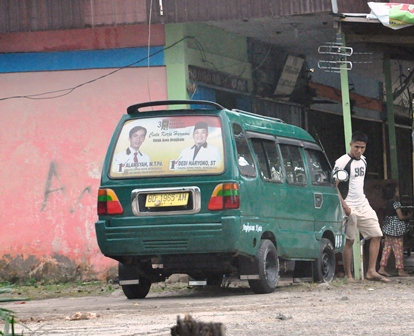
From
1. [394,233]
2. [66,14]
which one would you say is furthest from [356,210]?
[66,14]

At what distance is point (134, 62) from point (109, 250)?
499 cm

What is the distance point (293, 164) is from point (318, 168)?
2.57 feet

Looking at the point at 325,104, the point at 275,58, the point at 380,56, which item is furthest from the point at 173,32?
the point at 325,104

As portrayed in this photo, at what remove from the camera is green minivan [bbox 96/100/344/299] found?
10391 mm

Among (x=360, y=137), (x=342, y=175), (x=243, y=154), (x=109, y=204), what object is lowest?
(x=109, y=204)

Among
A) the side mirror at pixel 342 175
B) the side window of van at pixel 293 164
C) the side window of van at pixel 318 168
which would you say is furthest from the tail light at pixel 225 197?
the side mirror at pixel 342 175

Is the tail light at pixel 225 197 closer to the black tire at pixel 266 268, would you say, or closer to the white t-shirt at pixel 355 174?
the black tire at pixel 266 268

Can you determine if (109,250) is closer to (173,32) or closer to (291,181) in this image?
(291,181)

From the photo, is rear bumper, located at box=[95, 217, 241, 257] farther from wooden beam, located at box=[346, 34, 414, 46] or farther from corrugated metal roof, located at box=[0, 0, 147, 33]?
wooden beam, located at box=[346, 34, 414, 46]

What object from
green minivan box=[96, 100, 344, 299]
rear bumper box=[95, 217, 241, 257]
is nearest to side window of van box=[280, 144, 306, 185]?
green minivan box=[96, 100, 344, 299]

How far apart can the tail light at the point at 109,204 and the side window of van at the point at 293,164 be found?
2.20m

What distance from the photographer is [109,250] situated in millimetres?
10648

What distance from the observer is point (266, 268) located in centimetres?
1105

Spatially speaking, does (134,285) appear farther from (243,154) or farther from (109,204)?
(243,154)
